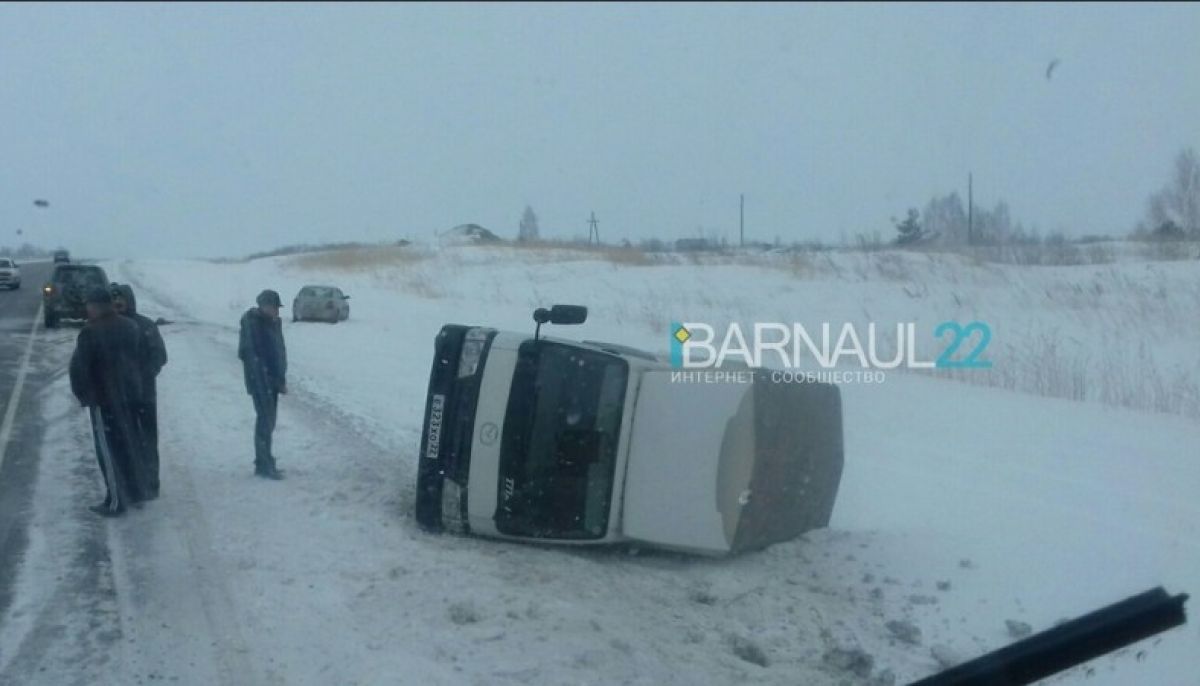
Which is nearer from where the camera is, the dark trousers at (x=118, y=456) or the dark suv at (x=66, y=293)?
the dark trousers at (x=118, y=456)

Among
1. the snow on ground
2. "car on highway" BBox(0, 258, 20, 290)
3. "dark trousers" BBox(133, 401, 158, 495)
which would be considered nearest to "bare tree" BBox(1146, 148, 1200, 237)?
the snow on ground

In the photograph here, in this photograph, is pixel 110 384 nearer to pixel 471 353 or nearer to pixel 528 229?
pixel 471 353

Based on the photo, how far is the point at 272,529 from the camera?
8062 mm

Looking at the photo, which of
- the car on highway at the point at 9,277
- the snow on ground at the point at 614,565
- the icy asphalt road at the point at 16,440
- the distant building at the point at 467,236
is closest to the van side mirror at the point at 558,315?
the snow on ground at the point at 614,565

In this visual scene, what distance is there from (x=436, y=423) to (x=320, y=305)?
74.6 ft

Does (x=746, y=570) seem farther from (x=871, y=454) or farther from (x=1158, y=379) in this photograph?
(x=1158, y=379)

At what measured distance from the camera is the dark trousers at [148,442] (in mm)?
8969

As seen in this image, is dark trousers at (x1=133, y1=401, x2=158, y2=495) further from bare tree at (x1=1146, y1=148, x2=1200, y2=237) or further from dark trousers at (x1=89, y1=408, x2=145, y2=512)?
bare tree at (x1=1146, y1=148, x2=1200, y2=237)

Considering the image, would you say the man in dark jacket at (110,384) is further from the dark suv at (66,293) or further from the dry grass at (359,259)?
the dry grass at (359,259)

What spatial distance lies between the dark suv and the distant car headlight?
74.0 feet

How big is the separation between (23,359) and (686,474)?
17060 mm

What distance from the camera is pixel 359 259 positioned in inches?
1839

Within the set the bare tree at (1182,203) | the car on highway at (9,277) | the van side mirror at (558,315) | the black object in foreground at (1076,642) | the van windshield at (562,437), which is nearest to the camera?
the black object in foreground at (1076,642)

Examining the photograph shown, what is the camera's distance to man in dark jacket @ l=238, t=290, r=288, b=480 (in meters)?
9.84
